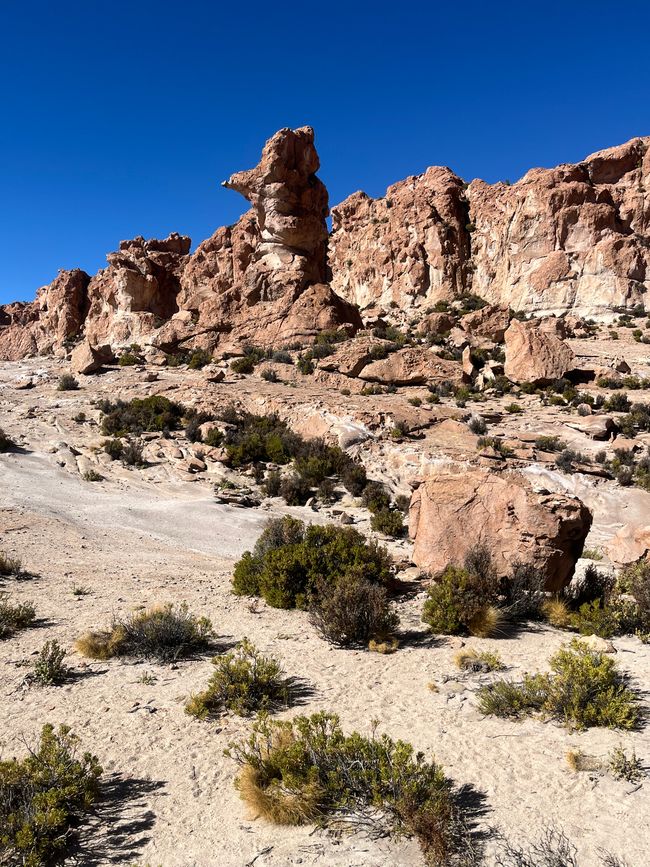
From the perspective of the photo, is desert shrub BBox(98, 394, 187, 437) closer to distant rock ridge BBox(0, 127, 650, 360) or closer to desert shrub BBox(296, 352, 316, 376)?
desert shrub BBox(296, 352, 316, 376)

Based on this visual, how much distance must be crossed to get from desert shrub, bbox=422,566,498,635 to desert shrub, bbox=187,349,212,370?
2281 centimetres

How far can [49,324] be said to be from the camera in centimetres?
5572

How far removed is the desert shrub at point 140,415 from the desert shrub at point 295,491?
6.16 meters

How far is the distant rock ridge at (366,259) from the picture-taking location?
30.6 metres

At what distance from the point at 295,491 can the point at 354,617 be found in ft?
30.1

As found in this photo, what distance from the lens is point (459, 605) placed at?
648cm

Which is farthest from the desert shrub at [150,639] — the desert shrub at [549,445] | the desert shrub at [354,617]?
the desert shrub at [549,445]

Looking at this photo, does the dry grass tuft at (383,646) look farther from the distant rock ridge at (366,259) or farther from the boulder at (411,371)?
the distant rock ridge at (366,259)

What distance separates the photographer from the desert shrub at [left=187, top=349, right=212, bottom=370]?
27.2 metres

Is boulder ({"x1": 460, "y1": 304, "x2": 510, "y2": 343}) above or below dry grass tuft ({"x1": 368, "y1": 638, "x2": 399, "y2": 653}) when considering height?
above

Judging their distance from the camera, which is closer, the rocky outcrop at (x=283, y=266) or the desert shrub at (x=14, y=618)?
the desert shrub at (x=14, y=618)

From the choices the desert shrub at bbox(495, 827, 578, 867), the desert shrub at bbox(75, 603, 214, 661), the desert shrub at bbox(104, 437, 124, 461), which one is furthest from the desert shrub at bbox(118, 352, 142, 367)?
the desert shrub at bbox(495, 827, 578, 867)

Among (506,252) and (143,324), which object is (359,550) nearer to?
(143,324)

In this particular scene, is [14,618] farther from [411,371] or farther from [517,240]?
[517,240]
